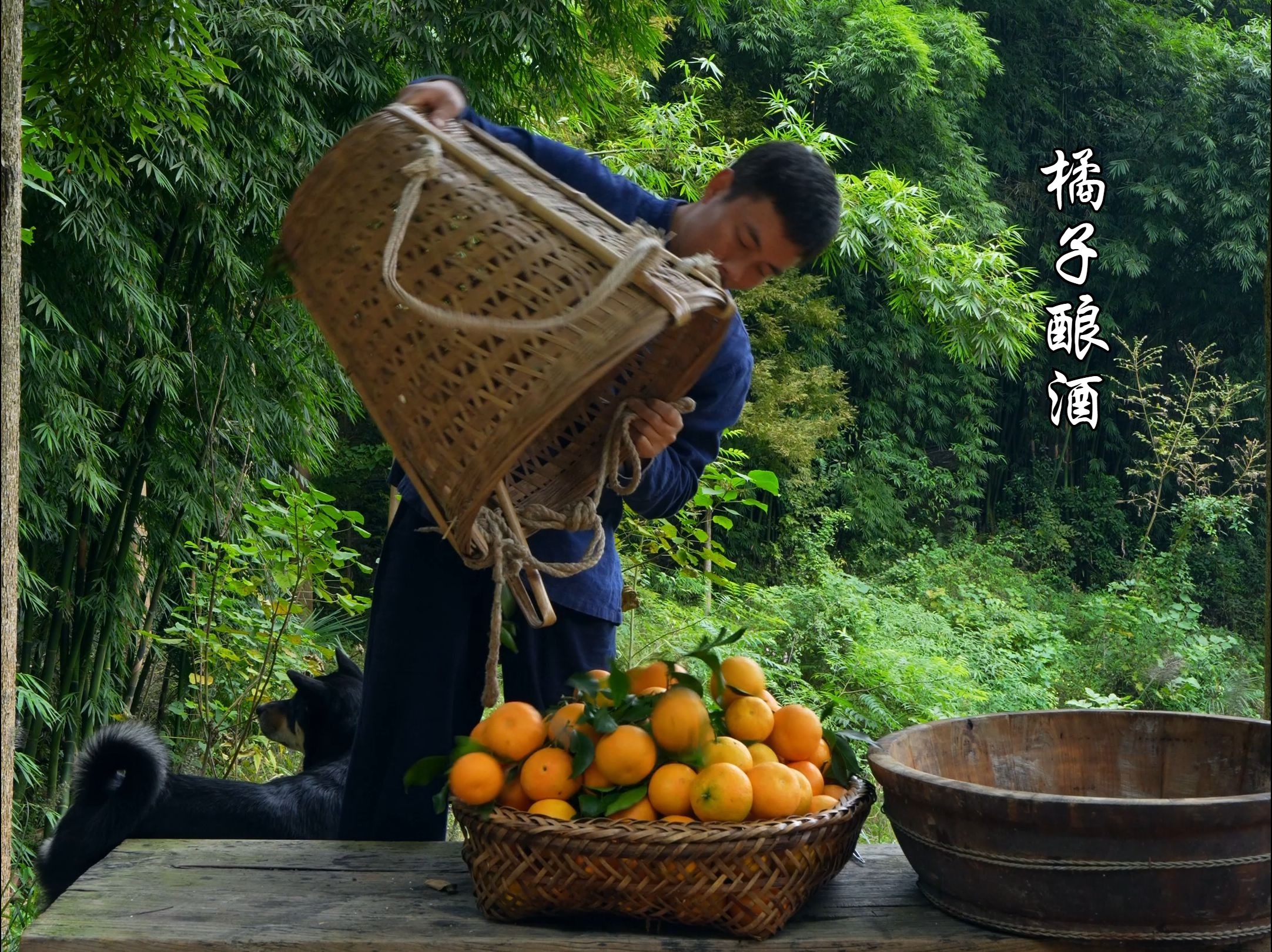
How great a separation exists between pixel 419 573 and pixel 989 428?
9.69m

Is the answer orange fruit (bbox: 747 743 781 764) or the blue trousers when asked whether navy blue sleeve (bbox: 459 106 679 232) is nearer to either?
the blue trousers

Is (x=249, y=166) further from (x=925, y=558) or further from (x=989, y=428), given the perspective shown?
(x=989, y=428)

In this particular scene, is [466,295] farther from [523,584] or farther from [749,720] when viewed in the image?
[749,720]

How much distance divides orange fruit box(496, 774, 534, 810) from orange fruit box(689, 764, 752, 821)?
181 mm

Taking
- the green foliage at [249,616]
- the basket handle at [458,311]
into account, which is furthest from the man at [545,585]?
the green foliage at [249,616]

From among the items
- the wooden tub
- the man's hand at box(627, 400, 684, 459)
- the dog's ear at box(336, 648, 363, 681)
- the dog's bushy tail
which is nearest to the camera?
the wooden tub

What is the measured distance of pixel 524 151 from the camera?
1712 mm

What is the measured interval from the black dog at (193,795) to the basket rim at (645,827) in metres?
0.97

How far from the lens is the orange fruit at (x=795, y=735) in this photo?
4.19 feet

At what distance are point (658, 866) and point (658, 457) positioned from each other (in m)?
0.68

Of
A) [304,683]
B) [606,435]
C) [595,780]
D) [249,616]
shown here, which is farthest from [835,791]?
[249,616]

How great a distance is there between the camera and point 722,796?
1.12 meters

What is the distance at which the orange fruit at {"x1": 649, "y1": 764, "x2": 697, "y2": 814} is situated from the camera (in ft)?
3.76

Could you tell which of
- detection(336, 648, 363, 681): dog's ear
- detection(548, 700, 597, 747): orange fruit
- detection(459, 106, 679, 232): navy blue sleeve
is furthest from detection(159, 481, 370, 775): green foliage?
detection(548, 700, 597, 747): orange fruit
